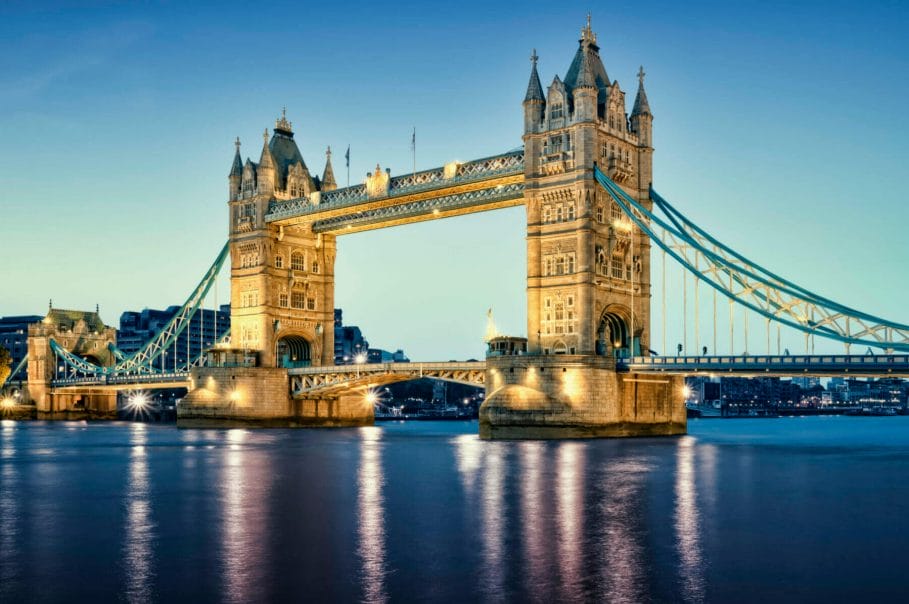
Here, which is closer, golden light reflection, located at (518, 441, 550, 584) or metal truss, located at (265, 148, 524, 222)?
golden light reflection, located at (518, 441, 550, 584)

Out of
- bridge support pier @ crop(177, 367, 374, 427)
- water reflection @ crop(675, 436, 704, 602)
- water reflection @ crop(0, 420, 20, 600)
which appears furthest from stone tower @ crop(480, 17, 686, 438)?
water reflection @ crop(0, 420, 20, 600)

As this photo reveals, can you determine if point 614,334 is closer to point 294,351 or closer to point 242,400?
point 242,400

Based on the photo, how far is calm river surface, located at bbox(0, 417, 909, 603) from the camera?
15852 mm

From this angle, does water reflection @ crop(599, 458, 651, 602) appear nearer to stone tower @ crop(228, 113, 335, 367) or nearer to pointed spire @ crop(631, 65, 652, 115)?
pointed spire @ crop(631, 65, 652, 115)

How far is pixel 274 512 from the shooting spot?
80.9 ft

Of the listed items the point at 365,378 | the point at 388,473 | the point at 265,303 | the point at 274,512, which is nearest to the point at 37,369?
the point at 265,303

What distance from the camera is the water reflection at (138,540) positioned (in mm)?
15711

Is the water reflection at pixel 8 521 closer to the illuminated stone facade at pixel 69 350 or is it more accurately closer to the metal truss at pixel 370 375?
the metal truss at pixel 370 375

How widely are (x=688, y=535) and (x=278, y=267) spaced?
63.5m

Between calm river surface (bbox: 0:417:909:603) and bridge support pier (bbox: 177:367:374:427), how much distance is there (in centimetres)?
3606

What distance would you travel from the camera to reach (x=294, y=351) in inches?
3346

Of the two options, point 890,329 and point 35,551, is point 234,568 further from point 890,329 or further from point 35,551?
point 890,329

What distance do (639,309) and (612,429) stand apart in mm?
9346

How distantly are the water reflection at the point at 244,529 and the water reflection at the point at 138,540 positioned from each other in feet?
4.35
